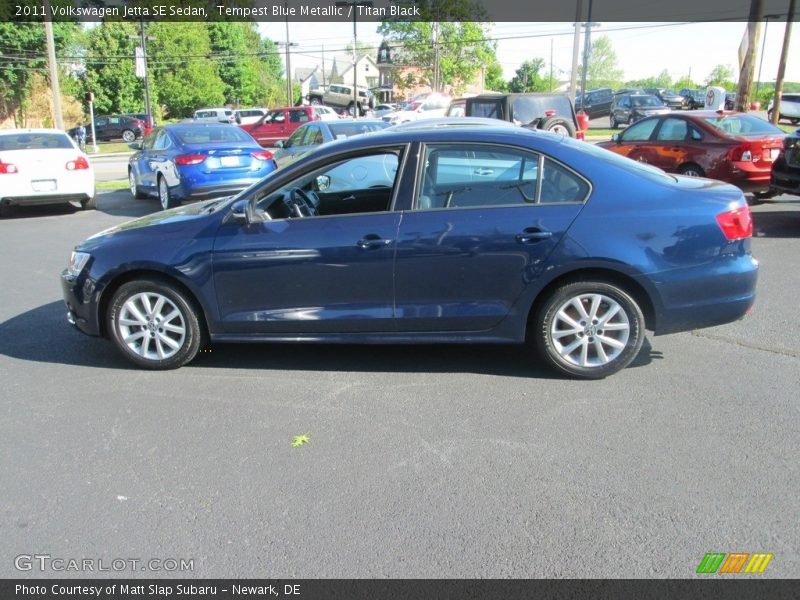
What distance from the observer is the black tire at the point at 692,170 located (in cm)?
1096

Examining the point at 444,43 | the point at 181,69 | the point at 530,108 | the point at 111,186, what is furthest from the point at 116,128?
the point at 530,108

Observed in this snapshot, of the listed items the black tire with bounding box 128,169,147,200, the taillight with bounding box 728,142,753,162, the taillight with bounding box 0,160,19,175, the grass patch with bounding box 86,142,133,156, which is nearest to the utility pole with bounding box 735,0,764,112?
the taillight with bounding box 728,142,753,162

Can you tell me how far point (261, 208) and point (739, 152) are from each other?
8262mm

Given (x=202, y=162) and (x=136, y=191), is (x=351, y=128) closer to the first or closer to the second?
(x=202, y=162)

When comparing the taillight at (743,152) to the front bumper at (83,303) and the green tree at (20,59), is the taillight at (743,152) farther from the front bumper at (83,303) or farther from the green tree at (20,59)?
the green tree at (20,59)

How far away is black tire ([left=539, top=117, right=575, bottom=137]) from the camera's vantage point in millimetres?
13867

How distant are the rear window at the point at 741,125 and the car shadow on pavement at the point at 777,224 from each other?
1.26 metres

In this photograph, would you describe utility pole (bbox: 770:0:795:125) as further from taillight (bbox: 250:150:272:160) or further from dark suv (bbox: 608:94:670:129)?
taillight (bbox: 250:150:272:160)

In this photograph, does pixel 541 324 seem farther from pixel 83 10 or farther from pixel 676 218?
pixel 83 10

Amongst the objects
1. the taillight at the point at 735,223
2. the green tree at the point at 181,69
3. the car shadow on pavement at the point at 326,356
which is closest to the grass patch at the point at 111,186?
the car shadow on pavement at the point at 326,356

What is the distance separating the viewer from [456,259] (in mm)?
4637

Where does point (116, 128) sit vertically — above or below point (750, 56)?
below

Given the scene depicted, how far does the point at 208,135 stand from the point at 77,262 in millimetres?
7851

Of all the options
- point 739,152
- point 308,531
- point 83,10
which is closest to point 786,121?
point 739,152
